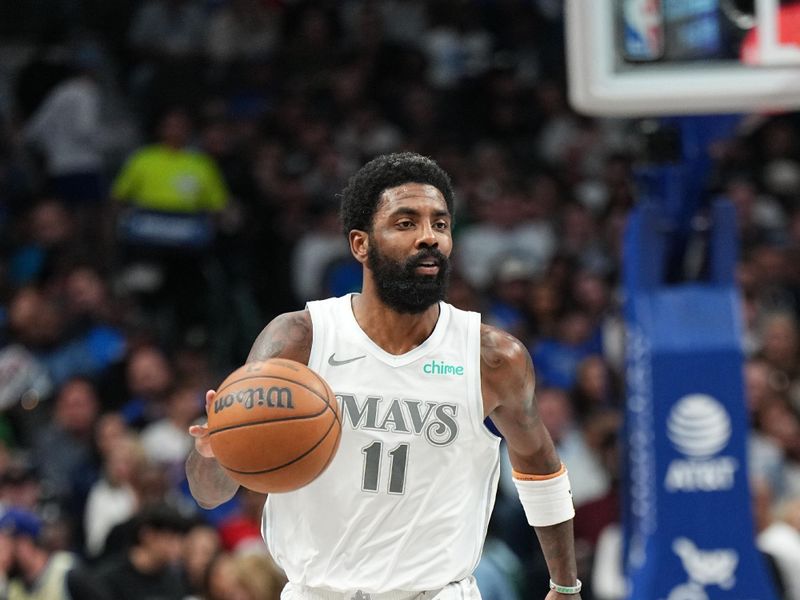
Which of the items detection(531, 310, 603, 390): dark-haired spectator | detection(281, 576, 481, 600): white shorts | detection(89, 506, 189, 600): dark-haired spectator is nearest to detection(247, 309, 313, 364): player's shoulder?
detection(281, 576, 481, 600): white shorts

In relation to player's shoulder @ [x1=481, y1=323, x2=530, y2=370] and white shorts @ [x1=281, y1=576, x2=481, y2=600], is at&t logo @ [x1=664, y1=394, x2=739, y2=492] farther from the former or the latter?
white shorts @ [x1=281, y1=576, x2=481, y2=600]

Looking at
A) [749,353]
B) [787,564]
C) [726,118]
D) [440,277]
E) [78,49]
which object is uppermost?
[78,49]

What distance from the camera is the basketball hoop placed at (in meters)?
5.62

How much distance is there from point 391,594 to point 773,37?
2.76 metres

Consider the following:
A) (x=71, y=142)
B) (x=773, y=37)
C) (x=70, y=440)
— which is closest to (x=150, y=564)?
(x=70, y=440)

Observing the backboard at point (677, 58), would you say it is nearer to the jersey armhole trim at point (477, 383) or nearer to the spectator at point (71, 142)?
the jersey armhole trim at point (477, 383)

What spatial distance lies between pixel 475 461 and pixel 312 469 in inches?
22.9

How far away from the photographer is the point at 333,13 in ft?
41.0

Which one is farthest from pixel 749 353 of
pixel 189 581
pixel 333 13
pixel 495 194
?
pixel 333 13

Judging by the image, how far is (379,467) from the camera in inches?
163

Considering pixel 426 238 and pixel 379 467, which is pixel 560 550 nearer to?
pixel 379 467

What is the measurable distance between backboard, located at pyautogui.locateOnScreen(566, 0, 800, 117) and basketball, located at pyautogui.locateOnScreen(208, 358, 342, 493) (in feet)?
7.37

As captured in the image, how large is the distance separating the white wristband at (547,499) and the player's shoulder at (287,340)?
78 centimetres

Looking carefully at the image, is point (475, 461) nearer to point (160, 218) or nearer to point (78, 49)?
point (160, 218)
